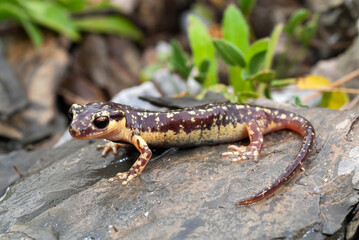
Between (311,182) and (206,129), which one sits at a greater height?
(206,129)

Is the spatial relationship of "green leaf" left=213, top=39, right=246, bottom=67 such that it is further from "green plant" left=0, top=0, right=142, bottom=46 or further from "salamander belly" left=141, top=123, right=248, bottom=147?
"green plant" left=0, top=0, right=142, bottom=46

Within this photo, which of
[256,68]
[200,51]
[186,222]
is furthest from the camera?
[200,51]

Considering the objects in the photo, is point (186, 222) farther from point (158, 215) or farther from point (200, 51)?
point (200, 51)

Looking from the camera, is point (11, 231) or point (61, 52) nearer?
point (11, 231)

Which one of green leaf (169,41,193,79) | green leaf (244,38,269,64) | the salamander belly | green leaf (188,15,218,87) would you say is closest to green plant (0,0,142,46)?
green leaf (188,15,218,87)

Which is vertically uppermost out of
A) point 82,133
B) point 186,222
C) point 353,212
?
point 82,133

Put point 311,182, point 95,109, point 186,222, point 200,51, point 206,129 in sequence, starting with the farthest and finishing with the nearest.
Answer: point 200,51
point 206,129
point 95,109
point 311,182
point 186,222

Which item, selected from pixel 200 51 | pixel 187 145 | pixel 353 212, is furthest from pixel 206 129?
pixel 200 51
